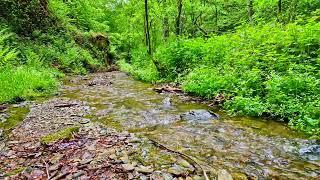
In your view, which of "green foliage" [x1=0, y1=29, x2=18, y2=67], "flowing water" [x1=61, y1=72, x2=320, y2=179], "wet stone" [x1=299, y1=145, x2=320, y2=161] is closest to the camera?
"flowing water" [x1=61, y1=72, x2=320, y2=179]

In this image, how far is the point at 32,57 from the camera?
15898mm

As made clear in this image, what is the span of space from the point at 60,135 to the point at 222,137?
9.82ft

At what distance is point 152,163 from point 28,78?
27.4 ft

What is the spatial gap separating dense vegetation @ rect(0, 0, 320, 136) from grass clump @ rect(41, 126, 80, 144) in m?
3.91

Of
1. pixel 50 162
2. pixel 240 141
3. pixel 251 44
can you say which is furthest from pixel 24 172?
pixel 251 44

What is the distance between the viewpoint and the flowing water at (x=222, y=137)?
421 centimetres

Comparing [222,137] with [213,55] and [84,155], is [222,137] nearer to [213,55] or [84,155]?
[84,155]

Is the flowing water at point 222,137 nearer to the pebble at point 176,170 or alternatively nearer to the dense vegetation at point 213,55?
the pebble at point 176,170

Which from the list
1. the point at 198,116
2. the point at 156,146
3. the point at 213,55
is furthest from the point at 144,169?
the point at 213,55

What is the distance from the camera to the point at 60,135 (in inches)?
212

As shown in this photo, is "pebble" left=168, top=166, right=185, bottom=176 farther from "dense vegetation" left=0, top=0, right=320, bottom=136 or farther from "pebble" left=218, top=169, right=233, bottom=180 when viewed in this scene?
"dense vegetation" left=0, top=0, right=320, bottom=136

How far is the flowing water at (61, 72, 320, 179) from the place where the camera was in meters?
4.21

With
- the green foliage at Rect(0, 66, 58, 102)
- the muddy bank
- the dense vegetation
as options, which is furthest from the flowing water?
the green foliage at Rect(0, 66, 58, 102)

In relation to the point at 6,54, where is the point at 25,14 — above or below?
above
